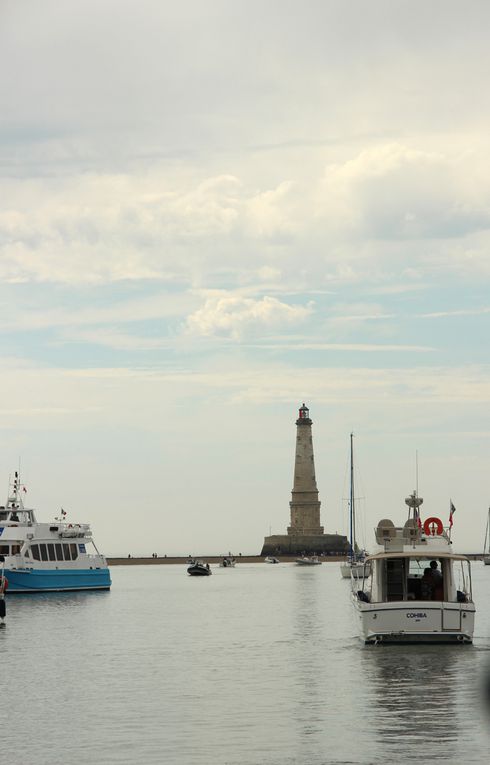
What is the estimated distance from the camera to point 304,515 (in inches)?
6713

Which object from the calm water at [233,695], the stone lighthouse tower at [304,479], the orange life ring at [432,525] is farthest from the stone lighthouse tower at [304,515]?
the orange life ring at [432,525]

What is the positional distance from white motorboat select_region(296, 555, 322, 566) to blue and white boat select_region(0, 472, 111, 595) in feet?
306

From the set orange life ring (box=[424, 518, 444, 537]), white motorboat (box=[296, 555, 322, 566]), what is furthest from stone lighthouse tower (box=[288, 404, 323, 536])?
orange life ring (box=[424, 518, 444, 537])

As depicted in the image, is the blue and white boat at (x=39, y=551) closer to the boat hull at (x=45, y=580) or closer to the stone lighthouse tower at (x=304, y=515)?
the boat hull at (x=45, y=580)

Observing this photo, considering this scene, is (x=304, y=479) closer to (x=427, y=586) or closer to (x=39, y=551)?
(x=39, y=551)

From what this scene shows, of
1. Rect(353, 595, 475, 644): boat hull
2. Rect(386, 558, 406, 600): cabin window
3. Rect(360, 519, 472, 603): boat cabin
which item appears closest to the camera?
Rect(353, 595, 475, 644): boat hull

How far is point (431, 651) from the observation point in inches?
1508

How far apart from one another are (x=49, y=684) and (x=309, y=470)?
130m

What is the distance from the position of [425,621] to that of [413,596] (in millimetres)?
2253

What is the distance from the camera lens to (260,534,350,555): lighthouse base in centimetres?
17612

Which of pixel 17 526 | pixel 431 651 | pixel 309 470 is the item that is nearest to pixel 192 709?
pixel 431 651

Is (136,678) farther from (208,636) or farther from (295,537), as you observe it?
(295,537)

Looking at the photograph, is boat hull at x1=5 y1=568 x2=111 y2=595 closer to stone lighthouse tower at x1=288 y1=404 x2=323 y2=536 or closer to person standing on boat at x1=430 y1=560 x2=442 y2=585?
person standing on boat at x1=430 y1=560 x2=442 y2=585

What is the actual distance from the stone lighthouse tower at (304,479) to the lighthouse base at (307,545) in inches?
206
